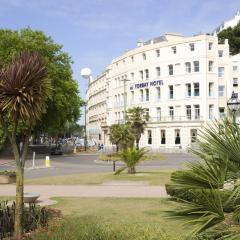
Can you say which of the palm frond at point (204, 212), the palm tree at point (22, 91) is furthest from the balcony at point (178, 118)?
the palm frond at point (204, 212)

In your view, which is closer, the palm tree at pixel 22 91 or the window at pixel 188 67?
the palm tree at pixel 22 91

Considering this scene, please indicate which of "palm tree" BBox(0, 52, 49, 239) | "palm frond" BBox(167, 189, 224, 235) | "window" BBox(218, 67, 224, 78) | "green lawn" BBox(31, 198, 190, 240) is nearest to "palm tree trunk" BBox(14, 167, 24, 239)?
"palm tree" BBox(0, 52, 49, 239)

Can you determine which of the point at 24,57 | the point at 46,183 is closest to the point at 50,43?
the point at 46,183

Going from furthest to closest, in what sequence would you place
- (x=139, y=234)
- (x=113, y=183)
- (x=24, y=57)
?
(x=113, y=183)
(x=24, y=57)
(x=139, y=234)

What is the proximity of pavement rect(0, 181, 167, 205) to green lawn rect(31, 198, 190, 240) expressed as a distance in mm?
1378

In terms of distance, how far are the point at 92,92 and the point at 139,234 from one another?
111407mm

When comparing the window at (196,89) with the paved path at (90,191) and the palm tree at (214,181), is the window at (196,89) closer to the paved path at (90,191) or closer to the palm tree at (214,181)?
the paved path at (90,191)

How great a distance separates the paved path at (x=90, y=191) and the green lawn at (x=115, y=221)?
1411mm

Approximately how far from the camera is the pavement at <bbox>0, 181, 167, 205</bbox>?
19.1 metres

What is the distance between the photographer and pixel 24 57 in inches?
374

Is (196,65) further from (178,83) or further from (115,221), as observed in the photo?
(115,221)

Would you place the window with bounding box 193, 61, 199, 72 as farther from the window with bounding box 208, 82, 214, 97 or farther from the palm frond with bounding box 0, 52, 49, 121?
the palm frond with bounding box 0, 52, 49, 121

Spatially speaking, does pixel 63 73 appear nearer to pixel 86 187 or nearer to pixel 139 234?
pixel 86 187

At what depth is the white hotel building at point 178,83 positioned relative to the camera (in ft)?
230
